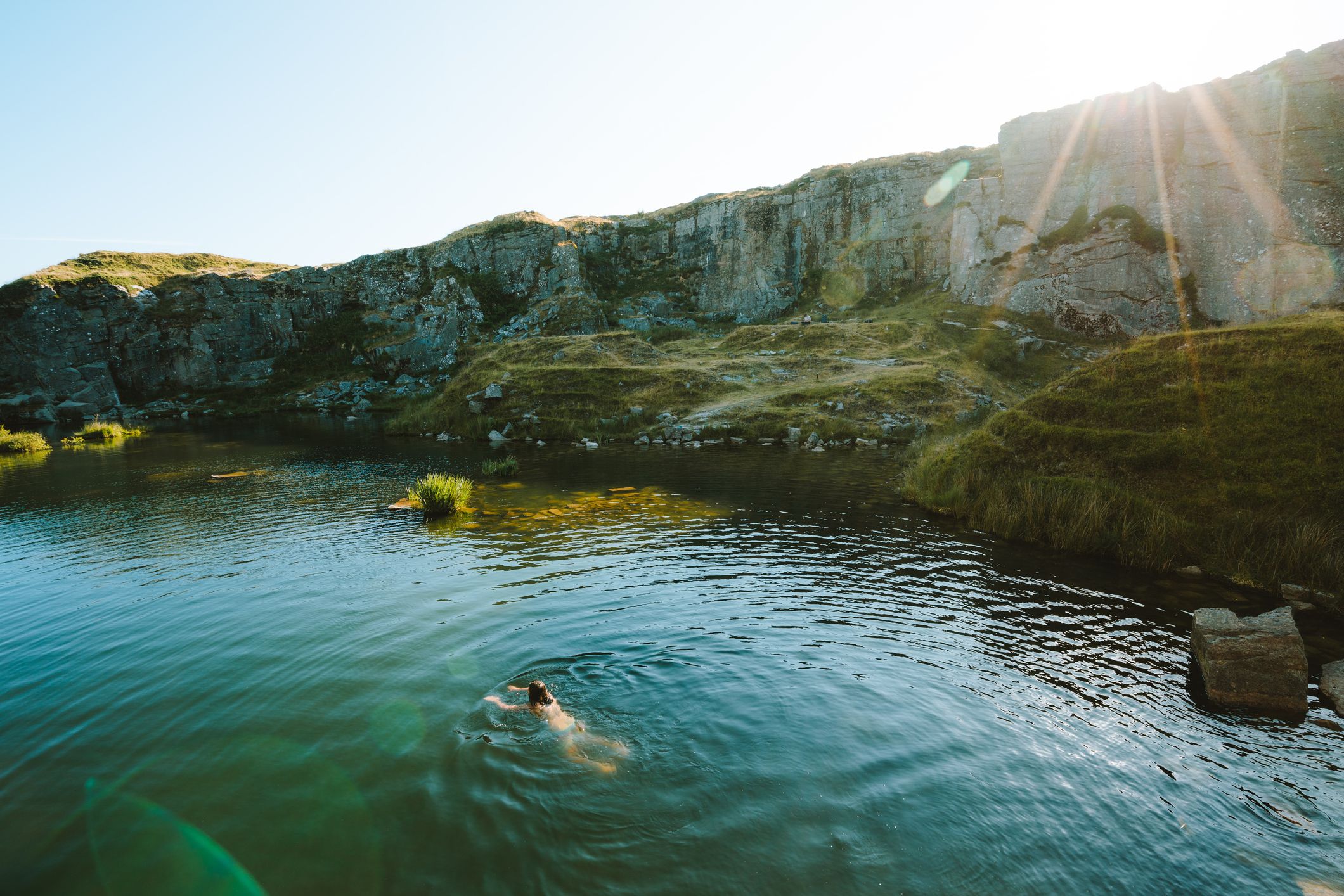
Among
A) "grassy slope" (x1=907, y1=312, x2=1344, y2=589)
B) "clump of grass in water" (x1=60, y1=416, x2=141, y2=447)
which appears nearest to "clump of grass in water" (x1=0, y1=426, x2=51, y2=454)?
"clump of grass in water" (x1=60, y1=416, x2=141, y2=447)

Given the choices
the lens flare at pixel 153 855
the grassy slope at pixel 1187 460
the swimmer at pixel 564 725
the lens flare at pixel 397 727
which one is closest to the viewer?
the lens flare at pixel 153 855

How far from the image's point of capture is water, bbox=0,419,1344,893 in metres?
7.08

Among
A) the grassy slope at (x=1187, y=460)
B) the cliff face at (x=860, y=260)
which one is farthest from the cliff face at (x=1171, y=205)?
the grassy slope at (x=1187, y=460)

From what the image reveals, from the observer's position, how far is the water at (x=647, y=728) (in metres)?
7.08

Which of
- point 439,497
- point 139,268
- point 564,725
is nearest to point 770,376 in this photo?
point 439,497

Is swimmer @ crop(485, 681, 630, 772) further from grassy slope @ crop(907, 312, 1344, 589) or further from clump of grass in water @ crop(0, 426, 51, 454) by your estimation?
clump of grass in water @ crop(0, 426, 51, 454)

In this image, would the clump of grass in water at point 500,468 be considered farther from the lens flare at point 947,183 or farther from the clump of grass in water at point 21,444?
A: the lens flare at point 947,183

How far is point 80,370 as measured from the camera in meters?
82.9

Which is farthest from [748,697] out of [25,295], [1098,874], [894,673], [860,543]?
[25,295]

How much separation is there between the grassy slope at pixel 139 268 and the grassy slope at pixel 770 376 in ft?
210

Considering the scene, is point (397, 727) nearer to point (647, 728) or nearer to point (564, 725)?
point (564, 725)

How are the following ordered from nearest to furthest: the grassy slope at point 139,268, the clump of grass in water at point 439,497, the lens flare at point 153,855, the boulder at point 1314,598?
the lens flare at point 153,855 < the boulder at point 1314,598 < the clump of grass in water at point 439,497 < the grassy slope at point 139,268

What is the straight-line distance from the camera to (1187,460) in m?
18.1

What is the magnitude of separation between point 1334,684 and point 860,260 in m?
84.1
